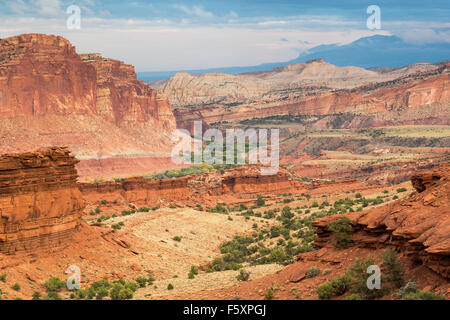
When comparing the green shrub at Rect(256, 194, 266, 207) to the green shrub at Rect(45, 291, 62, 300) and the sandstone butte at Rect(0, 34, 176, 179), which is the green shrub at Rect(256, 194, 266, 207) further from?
the sandstone butte at Rect(0, 34, 176, 179)

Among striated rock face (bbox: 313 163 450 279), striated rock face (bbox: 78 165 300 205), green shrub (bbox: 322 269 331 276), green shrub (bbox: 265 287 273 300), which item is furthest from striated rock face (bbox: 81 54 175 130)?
green shrub (bbox: 265 287 273 300)

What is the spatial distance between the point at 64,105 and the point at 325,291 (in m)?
88.0

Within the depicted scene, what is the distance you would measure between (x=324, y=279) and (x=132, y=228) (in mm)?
21938

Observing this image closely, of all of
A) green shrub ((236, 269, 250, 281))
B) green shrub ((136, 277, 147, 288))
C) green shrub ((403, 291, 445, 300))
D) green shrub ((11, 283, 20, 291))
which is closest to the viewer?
green shrub ((403, 291, 445, 300))

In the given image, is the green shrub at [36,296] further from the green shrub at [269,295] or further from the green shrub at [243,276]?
the green shrub at [269,295]

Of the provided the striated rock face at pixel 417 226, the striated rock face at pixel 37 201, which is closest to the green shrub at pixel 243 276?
the striated rock face at pixel 417 226

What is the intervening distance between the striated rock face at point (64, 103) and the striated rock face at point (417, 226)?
74.0 metres

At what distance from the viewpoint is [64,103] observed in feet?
335

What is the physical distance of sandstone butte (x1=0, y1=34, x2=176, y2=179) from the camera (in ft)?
309

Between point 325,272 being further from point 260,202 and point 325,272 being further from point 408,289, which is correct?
point 260,202

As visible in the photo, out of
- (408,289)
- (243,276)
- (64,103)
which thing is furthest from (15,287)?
(64,103)

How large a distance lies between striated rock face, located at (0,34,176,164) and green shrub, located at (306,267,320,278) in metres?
73.9

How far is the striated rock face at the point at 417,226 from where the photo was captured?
17094 mm
